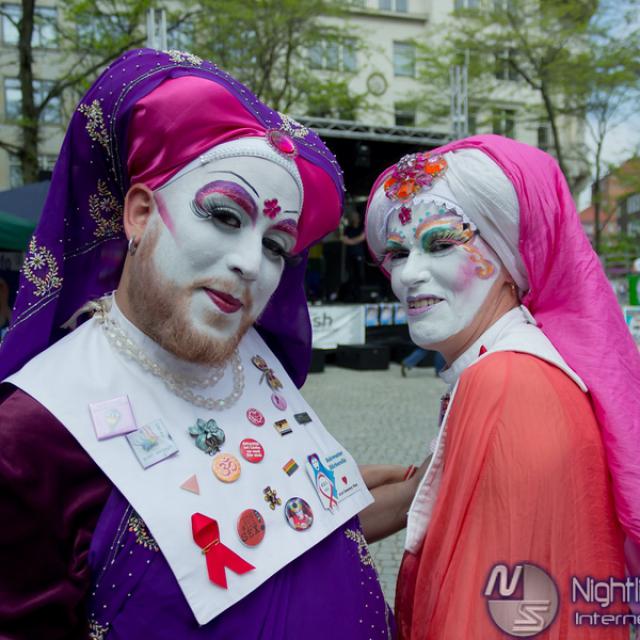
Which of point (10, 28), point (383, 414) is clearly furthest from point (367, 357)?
point (10, 28)

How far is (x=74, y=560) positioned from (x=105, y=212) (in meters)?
0.80

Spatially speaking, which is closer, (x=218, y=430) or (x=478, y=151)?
(x=218, y=430)

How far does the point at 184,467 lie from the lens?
132 cm

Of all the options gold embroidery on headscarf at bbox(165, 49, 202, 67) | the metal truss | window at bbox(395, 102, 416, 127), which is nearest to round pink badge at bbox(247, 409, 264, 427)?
gold embroidery on headscarf at bbox(165, 49, 202, 67)

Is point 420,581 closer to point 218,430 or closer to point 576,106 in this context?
point 218,430

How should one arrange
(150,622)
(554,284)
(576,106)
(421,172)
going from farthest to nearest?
1. (576,106)
2. (421,172)
3. (554,284)
4. (150,622)

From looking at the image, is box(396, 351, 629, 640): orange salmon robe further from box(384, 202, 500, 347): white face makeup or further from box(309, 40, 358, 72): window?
box(309, 40, 358, 72): window

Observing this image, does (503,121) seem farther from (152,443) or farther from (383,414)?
(152,443)

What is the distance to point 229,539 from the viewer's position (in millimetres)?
1298

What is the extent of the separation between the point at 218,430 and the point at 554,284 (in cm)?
86

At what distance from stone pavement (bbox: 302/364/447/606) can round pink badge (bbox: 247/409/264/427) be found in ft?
6.80

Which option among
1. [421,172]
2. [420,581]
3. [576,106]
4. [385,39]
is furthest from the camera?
[385,39]

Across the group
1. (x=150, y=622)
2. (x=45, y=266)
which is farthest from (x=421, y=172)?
(x=150, y=622)

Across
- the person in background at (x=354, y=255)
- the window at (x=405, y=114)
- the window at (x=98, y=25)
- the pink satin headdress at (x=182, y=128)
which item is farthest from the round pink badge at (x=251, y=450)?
the window at (x=405, y=114)
